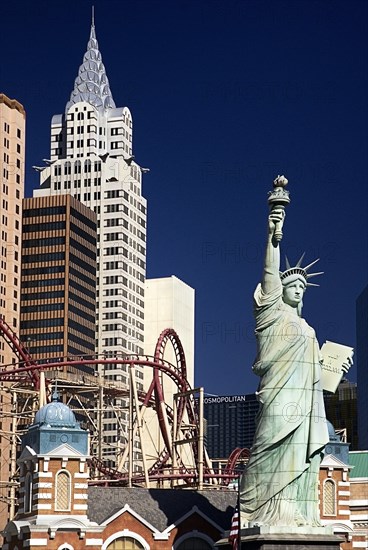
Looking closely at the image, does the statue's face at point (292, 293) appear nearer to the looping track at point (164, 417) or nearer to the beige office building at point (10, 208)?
the looping track at point (164, 417)

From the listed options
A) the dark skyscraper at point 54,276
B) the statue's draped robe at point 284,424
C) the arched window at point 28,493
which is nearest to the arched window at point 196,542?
the statue's draped robe at point 284,424

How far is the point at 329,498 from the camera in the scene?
74.2 m

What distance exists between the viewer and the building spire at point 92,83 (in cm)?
19100

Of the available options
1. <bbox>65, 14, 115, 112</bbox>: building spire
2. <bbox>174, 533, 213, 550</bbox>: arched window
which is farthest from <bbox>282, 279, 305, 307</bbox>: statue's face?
<bbox>65, 14, 115, 112</bbox>: building spire

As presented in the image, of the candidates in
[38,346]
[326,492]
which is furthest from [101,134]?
[326,492]

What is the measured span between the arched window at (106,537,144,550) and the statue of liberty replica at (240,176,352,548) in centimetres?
797

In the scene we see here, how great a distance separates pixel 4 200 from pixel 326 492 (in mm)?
100280

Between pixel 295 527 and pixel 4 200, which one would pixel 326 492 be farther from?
pixel 4 200

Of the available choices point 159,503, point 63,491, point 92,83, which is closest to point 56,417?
point 63,491

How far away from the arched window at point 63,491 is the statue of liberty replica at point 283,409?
9517mm

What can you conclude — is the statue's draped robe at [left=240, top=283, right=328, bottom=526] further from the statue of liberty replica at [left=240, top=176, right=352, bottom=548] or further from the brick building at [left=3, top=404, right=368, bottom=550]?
the brick building at [left=3, top=404, right=368, bottom=550]

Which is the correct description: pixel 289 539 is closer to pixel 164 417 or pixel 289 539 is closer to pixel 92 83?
pixel 164 417

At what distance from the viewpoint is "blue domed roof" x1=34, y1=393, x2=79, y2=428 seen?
229 ft

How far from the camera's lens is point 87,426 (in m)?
158
